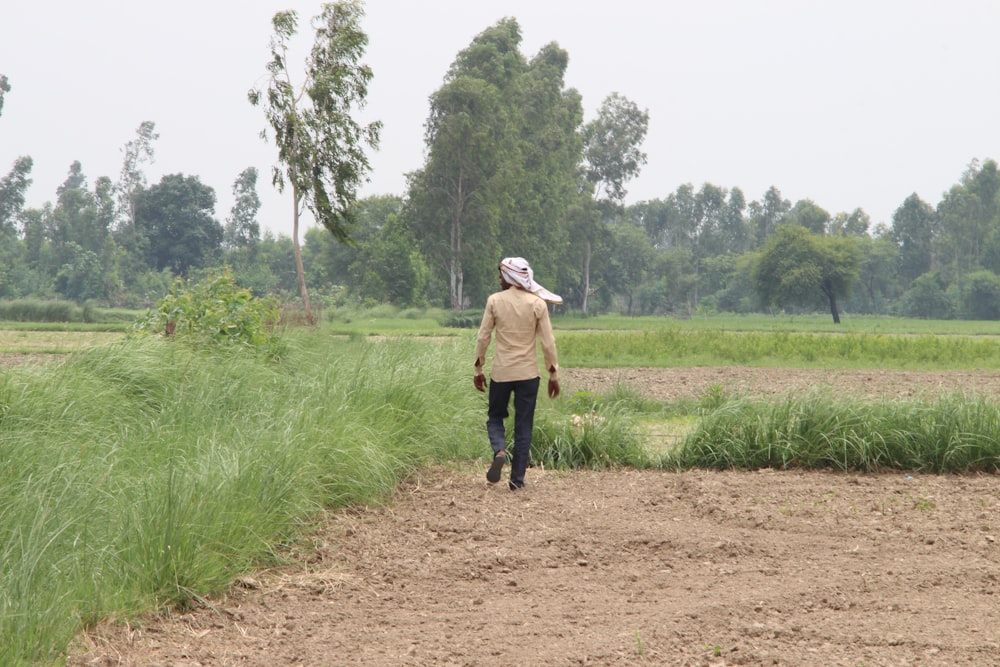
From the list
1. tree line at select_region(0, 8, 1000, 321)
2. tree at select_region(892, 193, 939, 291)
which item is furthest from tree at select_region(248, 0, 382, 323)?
tree at select_region(892, 193, 939, 291)

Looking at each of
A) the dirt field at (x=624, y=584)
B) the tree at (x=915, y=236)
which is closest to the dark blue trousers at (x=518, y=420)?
the dirt field at (x=624, y=584)

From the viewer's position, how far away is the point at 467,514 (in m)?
7.22

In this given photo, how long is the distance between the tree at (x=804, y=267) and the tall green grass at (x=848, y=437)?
6085 cm

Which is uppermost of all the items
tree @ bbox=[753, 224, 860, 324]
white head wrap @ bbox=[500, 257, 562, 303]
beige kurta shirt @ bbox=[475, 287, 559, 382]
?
tree @ bbox=[753, 224, 860, 324]

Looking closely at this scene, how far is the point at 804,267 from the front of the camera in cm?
6844

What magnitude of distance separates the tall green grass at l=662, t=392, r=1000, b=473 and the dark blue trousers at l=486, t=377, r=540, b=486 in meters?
1.80

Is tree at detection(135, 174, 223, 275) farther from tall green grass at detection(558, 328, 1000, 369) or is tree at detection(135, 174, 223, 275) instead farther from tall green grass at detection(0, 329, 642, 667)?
tall green grass at detection(0, 329, 642, 667)

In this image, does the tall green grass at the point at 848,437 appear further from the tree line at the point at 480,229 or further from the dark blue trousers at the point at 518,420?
the tree line at the point at 480,229

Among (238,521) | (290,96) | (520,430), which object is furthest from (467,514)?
(290,96)

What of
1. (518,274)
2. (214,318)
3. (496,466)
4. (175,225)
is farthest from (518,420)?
(175,225)

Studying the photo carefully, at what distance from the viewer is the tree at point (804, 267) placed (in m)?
68.7

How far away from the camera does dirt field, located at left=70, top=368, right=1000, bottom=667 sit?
450 centimetres

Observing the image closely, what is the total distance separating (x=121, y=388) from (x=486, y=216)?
4708cm

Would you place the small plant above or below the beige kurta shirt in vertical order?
below
